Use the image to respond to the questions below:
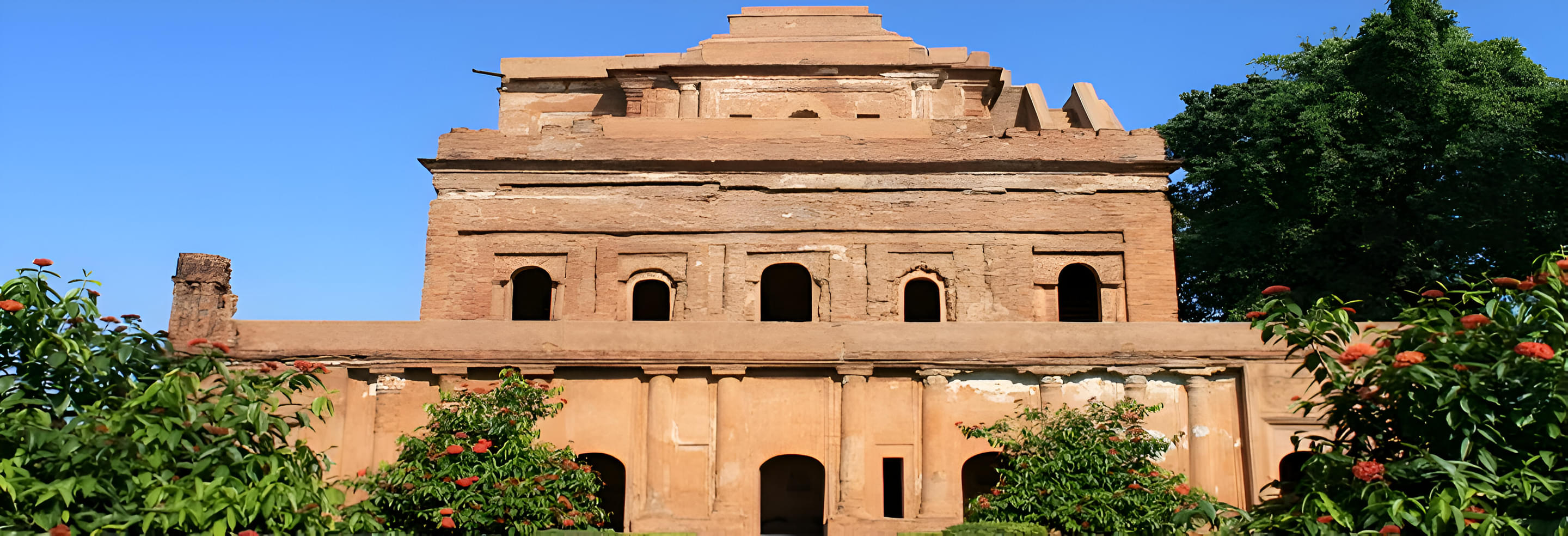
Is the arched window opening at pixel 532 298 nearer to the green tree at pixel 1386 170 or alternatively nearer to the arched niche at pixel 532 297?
the arched niche at pixel 532 297

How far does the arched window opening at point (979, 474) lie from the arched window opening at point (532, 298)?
8.91 metres

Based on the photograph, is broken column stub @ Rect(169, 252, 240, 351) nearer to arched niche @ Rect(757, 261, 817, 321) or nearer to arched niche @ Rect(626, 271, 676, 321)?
arched niche @ Rect(626, 271, 676, 321)

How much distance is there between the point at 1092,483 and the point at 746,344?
13.5ft

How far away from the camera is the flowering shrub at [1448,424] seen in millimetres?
6473

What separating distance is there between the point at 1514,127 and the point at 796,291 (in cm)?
1174

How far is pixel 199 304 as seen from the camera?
1400 centimetres

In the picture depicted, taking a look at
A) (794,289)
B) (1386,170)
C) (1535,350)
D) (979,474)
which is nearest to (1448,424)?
(1535,350)

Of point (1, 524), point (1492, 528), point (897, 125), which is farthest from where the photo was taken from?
point (897, 125)

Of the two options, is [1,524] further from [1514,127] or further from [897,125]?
[1514,127]

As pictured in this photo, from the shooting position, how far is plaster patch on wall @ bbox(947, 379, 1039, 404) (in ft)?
45.9

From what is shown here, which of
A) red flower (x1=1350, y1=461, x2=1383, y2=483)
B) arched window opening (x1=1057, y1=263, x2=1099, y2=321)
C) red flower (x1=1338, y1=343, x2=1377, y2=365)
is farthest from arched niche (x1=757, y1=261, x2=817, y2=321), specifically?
red flower (x1=1350, y1=461, x2=1383, y2=483)

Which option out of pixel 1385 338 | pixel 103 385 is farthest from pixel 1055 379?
pixel 103 385

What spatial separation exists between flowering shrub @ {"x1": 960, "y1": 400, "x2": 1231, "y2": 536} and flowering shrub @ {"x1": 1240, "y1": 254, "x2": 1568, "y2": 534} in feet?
12.1

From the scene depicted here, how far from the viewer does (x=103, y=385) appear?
804 centimetres
